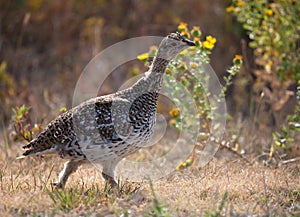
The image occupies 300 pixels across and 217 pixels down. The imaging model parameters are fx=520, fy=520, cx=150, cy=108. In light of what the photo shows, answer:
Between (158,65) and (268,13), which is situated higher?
(268,13)

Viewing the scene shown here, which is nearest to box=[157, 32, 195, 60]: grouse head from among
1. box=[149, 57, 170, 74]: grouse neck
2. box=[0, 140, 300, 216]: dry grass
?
box=[149, 57, 170, 74]: grouse neck

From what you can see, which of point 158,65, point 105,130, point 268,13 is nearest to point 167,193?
point 105,130

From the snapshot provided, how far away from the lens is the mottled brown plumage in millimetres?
5051

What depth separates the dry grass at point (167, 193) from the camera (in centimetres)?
445

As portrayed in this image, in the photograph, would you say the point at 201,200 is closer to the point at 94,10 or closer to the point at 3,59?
the point at 3,59

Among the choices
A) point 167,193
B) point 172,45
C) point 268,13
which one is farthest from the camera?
point 268,13

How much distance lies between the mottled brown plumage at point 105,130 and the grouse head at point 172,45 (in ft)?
0.16

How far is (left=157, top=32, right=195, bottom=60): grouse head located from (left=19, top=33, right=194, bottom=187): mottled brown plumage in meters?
0.05

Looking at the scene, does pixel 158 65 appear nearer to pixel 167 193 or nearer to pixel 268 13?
pixel 167 193

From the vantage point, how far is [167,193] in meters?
5.02

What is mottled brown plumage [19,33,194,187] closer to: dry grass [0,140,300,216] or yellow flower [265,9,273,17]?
dry grass [0,140,300,216]

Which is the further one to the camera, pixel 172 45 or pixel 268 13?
pixel 268 13

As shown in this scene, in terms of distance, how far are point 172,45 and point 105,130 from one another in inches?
49.3

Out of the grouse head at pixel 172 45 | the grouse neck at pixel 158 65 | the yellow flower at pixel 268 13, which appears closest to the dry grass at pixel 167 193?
the grouse neck at pixel 158 65
